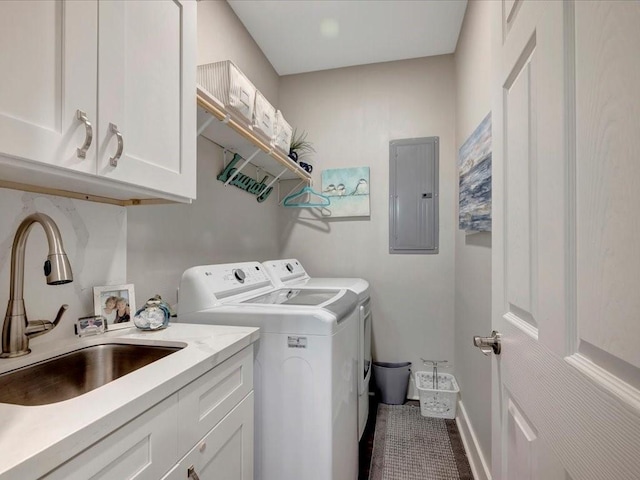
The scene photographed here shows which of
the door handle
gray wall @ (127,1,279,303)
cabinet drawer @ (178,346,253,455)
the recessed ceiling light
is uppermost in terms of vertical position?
the recessed ceiling light

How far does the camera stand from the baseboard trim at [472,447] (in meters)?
1.62

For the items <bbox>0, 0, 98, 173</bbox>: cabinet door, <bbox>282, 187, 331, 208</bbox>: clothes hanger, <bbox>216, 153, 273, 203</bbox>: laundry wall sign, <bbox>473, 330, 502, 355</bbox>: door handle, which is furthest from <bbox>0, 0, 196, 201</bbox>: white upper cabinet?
<bbox>282, 187, 331, 208</bbox>: clothes hanger

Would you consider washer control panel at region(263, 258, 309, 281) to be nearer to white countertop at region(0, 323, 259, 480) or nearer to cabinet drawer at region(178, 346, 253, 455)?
cabinet drawer at region(178, 346, 253, 455)

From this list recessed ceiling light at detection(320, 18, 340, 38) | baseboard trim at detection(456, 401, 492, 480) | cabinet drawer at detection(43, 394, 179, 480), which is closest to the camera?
cabinet drawer at detection(43, 394, 179, 480)

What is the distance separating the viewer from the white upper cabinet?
2.20 ft

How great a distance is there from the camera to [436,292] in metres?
2.65

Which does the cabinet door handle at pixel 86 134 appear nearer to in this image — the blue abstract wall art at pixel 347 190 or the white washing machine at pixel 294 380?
the white washing machine at pixel 294 380

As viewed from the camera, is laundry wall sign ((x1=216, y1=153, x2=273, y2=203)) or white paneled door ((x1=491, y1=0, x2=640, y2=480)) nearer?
white paneled door ((x1=491, y1=0, x2=640, y2=480))

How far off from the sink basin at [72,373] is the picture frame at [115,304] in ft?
0.45

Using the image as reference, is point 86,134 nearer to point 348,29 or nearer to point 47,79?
point 47,79

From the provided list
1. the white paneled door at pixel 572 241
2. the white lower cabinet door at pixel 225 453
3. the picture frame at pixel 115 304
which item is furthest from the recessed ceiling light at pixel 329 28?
the white lower cabinet door at pixel 225 453

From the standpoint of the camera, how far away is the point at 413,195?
2.70 m

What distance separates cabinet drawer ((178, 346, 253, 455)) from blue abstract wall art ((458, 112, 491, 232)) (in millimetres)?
1277

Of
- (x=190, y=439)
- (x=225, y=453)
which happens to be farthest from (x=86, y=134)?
(x=225, y=453)
